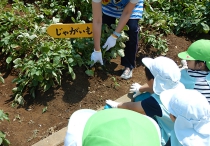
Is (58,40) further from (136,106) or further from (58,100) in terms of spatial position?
(136,106)

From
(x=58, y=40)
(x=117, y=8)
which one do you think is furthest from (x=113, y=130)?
(x=58, y=40)

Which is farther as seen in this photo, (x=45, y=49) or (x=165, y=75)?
(x=45, y=49)

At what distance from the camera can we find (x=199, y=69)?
249cm

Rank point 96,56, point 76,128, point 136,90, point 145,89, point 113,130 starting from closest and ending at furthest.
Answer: point 113,130 < point 76,128 < point 145,89 < point 136,90 < point 96,56

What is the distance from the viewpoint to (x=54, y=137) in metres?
2.52

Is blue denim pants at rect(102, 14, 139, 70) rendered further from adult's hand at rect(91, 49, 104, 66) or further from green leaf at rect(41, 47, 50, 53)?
green leaf at rect(41, 47, 50, 53)

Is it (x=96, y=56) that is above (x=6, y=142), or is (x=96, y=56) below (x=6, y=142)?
above

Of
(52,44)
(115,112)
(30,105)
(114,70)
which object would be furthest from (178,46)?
(115,112)

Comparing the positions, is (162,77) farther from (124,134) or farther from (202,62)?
(124,134)

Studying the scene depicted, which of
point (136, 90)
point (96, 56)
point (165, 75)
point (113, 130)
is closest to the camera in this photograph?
point (113, 130)

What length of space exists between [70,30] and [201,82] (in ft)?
4.02

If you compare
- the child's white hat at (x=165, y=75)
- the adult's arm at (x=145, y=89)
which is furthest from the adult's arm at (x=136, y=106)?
the adult's arm at (x=145, y=89)

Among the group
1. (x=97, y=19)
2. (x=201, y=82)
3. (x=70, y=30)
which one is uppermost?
(x=97, y=19)

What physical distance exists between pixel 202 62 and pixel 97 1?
3.24 feet
